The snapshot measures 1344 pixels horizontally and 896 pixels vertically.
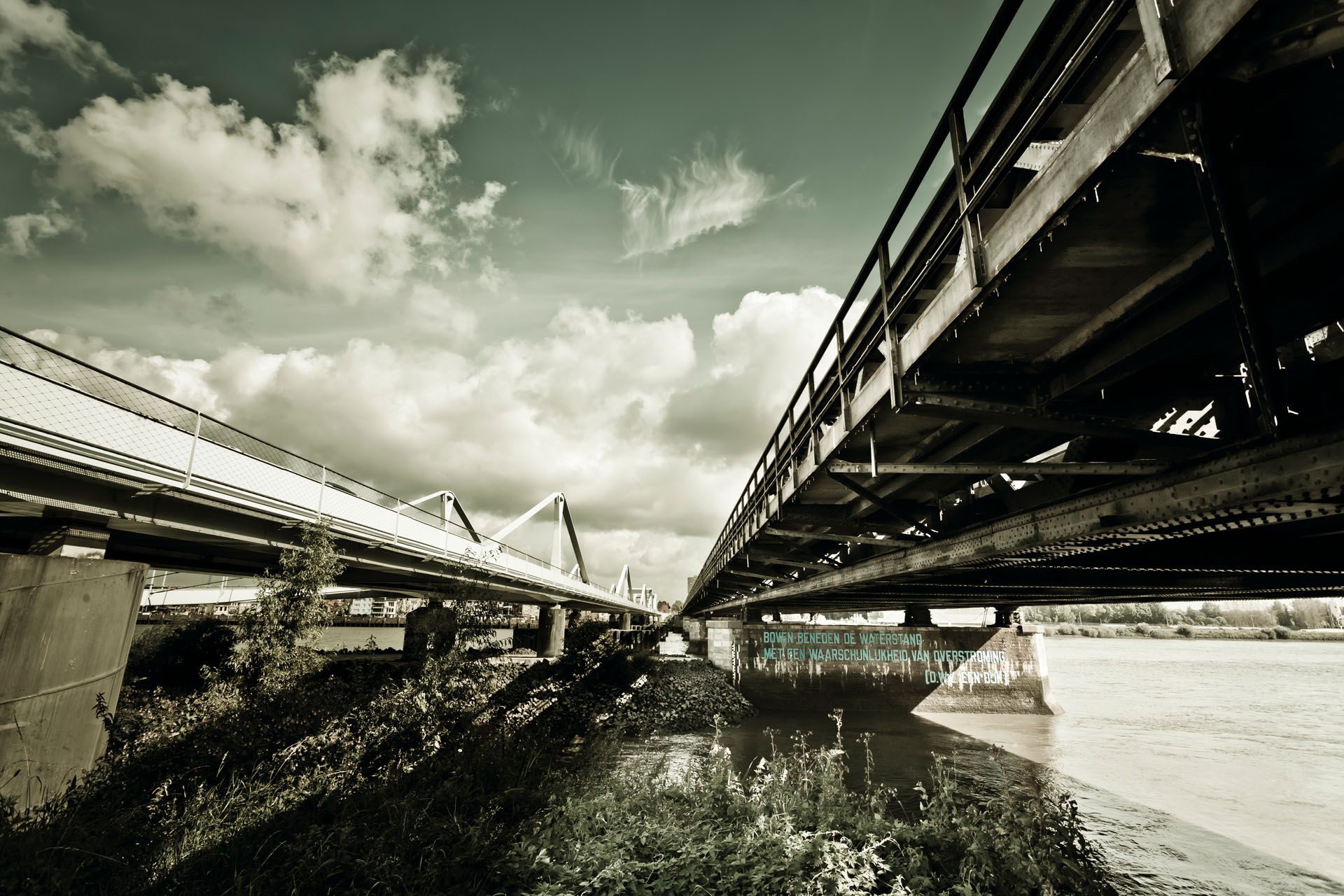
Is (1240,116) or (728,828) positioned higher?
(1240,116)

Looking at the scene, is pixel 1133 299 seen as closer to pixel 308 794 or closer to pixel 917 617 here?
pixel 308 794

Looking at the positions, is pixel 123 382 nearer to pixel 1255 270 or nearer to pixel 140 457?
pixel 140 457

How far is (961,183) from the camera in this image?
16.4ft

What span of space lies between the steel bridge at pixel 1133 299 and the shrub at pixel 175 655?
1037 inches

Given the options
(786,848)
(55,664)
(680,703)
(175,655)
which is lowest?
(680,703)

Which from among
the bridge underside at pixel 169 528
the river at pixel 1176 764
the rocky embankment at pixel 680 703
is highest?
the bridge underside at pixel 169 528

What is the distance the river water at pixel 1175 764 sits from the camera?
10.7 metres

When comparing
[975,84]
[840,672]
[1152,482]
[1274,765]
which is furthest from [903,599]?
[975,84]

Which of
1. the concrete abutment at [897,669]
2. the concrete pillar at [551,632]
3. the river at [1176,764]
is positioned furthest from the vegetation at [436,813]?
the concrete pillar at [551,632]

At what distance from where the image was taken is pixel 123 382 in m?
11.6

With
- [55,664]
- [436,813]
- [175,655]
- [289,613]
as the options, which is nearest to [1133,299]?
[436,813]

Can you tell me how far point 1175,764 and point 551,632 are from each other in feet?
123

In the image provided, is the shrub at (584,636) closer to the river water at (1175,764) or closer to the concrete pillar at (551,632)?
the concrete pillar at (551,632)

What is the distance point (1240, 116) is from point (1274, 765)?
24.5 meters
